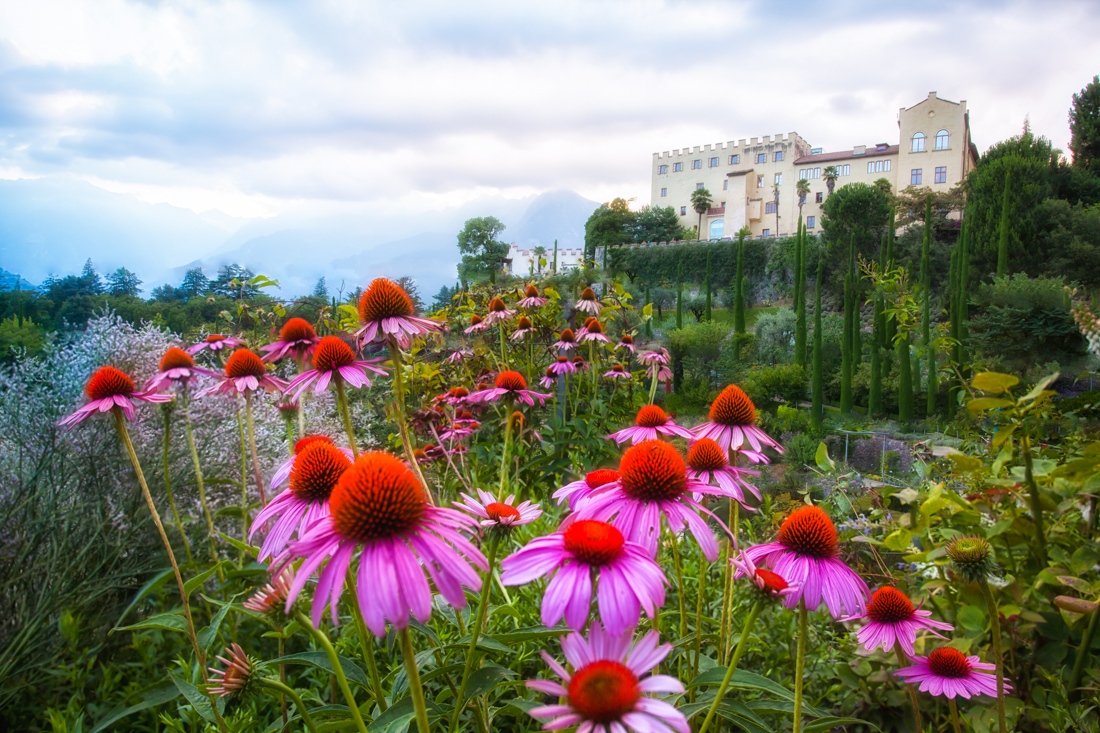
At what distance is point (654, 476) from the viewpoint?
41 centimetres

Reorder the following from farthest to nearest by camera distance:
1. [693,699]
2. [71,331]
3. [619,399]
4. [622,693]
A: [619,399], [71,331], [693,699], [622,693]

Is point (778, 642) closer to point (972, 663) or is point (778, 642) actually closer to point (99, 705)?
point (972, 663)

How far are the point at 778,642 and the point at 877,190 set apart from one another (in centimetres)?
1126

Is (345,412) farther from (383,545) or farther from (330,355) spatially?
(383,545)

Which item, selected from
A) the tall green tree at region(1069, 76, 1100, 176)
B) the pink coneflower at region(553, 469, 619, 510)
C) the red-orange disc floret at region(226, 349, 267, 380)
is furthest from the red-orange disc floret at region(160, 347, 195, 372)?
the tall green tree at region(1069, 76, 1100, 176)

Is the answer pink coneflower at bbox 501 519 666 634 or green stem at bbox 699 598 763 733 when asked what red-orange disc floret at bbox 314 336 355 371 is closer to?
pink coneflower at bbox 501 519 666 634

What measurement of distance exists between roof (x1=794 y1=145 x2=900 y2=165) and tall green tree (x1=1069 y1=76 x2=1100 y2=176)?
737 cm

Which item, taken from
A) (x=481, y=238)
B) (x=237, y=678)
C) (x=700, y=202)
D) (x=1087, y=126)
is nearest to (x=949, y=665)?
(x=237, y=678)

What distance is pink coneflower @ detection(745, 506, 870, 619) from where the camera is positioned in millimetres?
402

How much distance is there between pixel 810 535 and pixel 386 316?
→ 51 cm

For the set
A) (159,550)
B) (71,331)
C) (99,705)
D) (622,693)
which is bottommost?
(99,705)

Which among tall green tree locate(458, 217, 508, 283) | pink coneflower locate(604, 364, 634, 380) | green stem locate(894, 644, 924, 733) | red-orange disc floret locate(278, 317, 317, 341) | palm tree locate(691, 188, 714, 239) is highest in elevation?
palm tree locate(691, 188, 714, 239)

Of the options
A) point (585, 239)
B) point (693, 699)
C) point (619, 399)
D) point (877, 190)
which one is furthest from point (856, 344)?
point (585, 239)

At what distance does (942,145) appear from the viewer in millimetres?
13430
